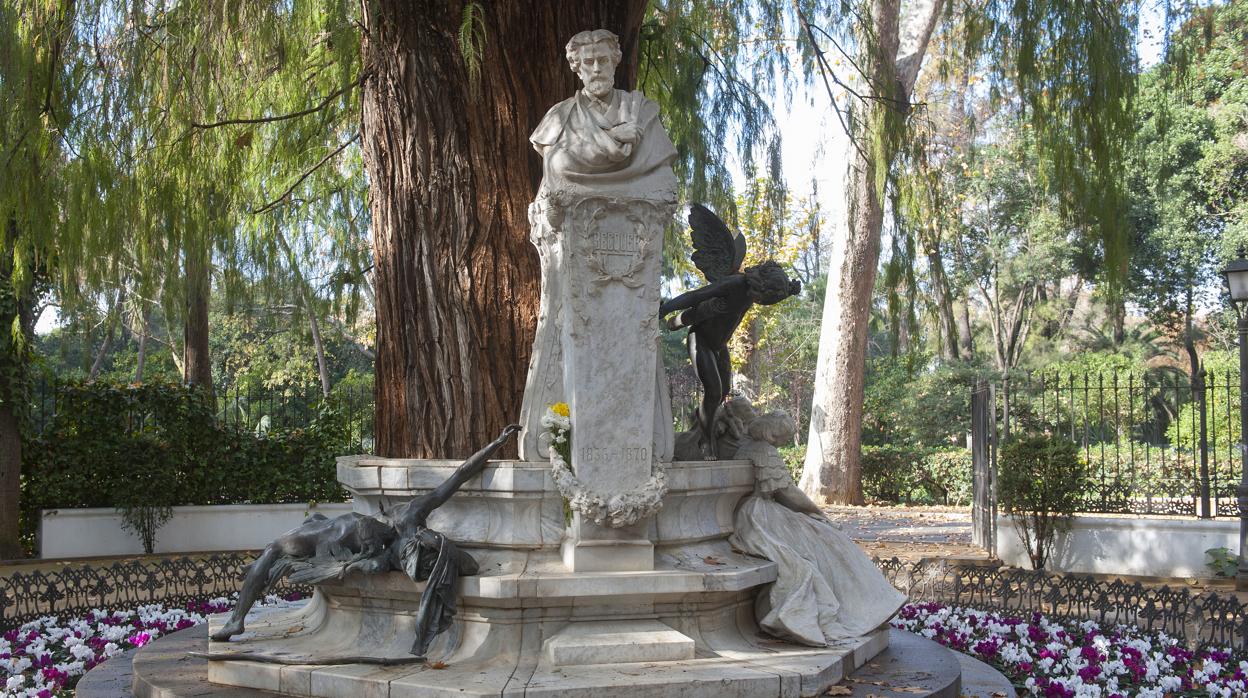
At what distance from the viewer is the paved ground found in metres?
12.5

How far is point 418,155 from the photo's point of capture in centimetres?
579

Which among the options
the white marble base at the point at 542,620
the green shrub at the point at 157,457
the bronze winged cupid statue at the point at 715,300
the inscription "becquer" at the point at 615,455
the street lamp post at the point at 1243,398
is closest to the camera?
the white marble base at the point at 542,620

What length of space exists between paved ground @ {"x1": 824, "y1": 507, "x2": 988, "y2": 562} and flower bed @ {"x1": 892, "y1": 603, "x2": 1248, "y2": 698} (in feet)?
12.9

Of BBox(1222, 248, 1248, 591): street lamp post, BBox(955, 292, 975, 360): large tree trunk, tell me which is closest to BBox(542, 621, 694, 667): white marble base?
BBox(1222, 248, 1248, 591): street lamp post

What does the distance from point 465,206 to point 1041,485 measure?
24.8ft

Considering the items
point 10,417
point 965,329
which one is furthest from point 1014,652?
point 965,329

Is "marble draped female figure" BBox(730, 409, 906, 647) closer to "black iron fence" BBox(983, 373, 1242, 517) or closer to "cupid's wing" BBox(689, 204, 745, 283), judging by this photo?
"cupid's wing" BBox(689, 204, 745, 283)

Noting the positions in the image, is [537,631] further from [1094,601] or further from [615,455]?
[1094,601]

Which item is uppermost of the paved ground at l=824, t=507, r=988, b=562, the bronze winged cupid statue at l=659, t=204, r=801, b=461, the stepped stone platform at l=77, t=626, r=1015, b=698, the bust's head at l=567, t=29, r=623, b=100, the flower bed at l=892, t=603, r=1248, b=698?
the bust's head at l=567, t=29, r=623, b=100

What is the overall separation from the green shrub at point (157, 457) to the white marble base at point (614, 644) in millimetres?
9525

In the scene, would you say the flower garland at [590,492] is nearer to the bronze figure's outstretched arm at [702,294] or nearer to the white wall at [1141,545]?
the bronze figure's outstretched arm at [702,294]

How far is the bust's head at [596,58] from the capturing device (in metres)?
4.86

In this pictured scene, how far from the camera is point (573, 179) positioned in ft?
15.9

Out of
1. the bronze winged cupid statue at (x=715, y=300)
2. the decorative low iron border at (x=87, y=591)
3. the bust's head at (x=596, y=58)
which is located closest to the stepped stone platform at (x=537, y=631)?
the bronze winged cupid statue at (x=715, y=300)
